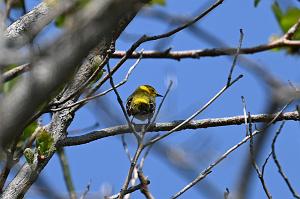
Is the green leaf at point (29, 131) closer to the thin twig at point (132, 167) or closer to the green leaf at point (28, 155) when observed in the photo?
the green leaf at point (28, 155)

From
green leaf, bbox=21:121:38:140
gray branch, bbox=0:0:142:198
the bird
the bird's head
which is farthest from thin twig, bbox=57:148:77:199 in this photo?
gray branch, bbox=0:0:142:198

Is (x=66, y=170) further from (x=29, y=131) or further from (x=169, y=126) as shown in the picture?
(x=169, y=126)

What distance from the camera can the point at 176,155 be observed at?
10.9 ft

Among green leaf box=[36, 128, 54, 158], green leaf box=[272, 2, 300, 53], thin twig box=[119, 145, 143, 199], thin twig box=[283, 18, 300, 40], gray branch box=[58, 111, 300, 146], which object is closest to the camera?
thin twig box=[119, 145, 143, 199]

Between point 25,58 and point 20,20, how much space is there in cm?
203

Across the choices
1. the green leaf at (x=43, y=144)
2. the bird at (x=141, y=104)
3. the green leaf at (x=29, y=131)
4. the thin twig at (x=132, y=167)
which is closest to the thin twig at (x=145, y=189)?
the thin twig at (x=132, y=167)

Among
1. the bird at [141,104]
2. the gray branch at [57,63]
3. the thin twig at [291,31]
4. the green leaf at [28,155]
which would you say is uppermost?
the bird at [141,104]

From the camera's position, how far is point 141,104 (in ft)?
21.5

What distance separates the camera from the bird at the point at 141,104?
6379 millimetres

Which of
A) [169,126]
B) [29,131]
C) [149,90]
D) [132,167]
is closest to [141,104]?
[149,90]

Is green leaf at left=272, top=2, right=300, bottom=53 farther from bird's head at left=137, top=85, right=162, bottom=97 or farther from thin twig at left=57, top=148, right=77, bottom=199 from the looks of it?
bird's head at left=137, top=85, right=162, bottom=97

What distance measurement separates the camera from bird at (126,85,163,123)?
6.38m

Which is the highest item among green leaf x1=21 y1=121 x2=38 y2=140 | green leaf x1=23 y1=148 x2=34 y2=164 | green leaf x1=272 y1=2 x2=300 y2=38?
green leaf x1=272 y1=2 x2=300 y2=38

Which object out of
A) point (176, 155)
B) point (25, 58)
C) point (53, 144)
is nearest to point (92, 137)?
point (53, 144)
